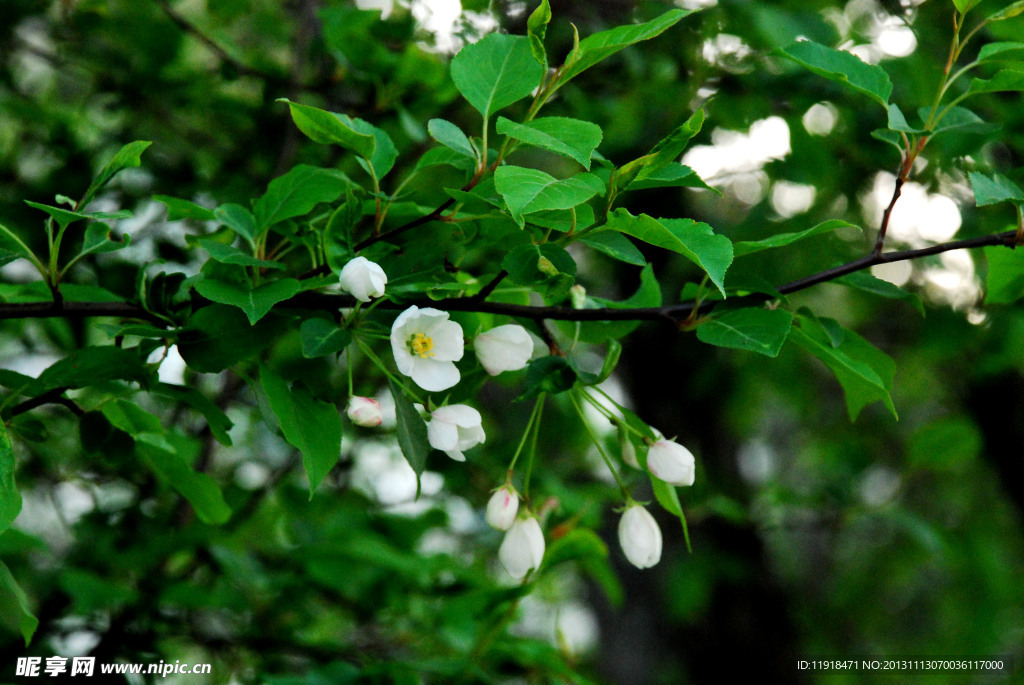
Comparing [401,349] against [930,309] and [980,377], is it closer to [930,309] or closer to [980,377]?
[930,309]

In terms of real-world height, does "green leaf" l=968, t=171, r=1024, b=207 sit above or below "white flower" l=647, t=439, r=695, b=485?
above

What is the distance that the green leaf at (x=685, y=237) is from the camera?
0.77 meters

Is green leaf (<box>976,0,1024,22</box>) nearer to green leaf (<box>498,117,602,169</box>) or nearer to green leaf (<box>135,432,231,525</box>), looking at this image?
green leaf (<box>498,117,602,169</box>)

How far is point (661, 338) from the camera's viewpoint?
157 inches

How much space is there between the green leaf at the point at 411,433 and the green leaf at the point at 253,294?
17cm

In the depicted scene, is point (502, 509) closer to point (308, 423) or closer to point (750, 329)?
point (308, 423)

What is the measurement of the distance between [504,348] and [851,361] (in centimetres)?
41

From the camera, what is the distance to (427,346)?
0.93 metres

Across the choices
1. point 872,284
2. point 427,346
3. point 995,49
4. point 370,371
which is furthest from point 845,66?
point 370,371

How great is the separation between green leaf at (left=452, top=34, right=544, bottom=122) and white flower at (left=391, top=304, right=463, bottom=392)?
0.24 m

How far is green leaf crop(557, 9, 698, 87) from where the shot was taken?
0.76 m

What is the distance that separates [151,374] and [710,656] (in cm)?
362

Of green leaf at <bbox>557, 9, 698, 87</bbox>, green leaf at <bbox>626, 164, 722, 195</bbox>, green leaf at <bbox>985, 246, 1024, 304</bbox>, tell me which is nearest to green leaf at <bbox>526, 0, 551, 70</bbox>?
green leaf at <bbox>557, 9, 698, 87</bbox>

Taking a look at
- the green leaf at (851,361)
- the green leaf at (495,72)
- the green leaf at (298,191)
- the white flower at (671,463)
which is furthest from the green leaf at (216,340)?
the green leaf at (851,361)
